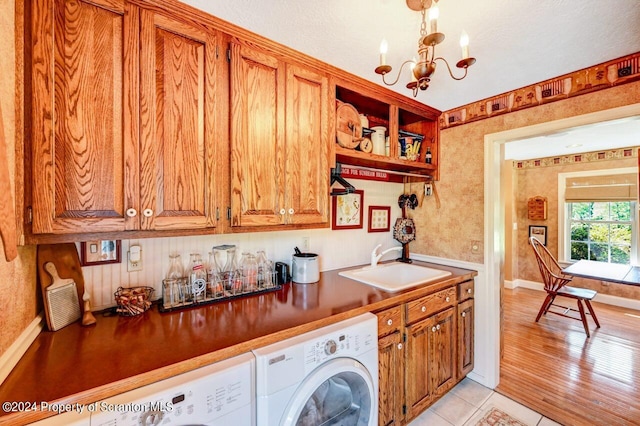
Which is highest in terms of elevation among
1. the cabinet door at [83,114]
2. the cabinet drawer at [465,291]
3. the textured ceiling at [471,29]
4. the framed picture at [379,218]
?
the textured ceiling at [471,29]

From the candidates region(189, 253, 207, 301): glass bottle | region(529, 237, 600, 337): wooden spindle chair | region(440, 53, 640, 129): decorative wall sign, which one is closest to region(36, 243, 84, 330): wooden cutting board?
region(189, 253, 207, 301): glass bottle

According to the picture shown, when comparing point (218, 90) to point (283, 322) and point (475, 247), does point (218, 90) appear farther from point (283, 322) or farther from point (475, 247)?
point (475, 247)

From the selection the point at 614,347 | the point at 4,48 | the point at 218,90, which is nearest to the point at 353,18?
the point at 218,90

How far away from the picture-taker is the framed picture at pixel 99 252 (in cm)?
126

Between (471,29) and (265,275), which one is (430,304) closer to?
(265,275)

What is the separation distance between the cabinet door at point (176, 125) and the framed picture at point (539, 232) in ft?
18.0

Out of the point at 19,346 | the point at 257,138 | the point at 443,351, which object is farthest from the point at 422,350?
the point at 19,346

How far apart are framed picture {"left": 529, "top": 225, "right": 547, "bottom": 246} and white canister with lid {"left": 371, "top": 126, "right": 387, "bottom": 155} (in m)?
4.29

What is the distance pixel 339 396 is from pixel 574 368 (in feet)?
7.99

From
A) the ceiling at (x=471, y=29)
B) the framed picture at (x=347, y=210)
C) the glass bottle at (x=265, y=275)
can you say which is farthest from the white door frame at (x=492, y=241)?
the glass bottle at (x=265, y=275)

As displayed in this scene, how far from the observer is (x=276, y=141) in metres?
1.46

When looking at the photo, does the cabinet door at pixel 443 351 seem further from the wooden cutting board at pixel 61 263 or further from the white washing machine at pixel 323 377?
the wooden cutting board at pixel 61 263

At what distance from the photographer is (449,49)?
1.47m

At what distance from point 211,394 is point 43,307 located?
853mm
